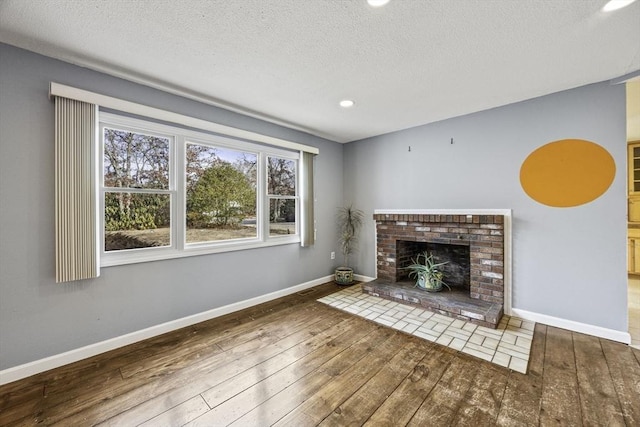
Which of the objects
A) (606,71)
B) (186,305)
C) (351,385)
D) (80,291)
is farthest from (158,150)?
(606,71)

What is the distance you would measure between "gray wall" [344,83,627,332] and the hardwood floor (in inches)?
17.6

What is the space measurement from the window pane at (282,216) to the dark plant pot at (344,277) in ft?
3.44

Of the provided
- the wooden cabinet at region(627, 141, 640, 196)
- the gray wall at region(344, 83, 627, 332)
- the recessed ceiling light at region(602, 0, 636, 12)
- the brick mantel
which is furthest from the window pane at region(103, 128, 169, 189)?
the wooden cabinet at region(627, 141, 640, 196)

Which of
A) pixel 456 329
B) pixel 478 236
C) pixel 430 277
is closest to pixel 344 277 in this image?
pixel 430 277

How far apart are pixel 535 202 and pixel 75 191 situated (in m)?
4.49

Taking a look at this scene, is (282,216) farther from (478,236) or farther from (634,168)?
(634,168)

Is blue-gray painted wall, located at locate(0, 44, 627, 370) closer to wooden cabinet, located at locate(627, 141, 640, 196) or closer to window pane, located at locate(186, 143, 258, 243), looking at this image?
window pane, located at locate(186, 143, 258, 243)

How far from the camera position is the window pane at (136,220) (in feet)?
8.04

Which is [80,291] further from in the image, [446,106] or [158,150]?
[446,106]

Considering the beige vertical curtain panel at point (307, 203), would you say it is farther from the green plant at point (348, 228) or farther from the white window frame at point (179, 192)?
the green plant at point (348, 228)

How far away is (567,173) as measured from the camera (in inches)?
109

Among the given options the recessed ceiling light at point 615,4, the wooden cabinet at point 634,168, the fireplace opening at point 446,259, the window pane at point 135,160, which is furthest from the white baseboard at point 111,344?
the wooden cabinet at point 634,168

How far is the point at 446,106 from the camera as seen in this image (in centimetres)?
315

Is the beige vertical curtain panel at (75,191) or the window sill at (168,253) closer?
the beige vertical curtain panel at (75,191)
